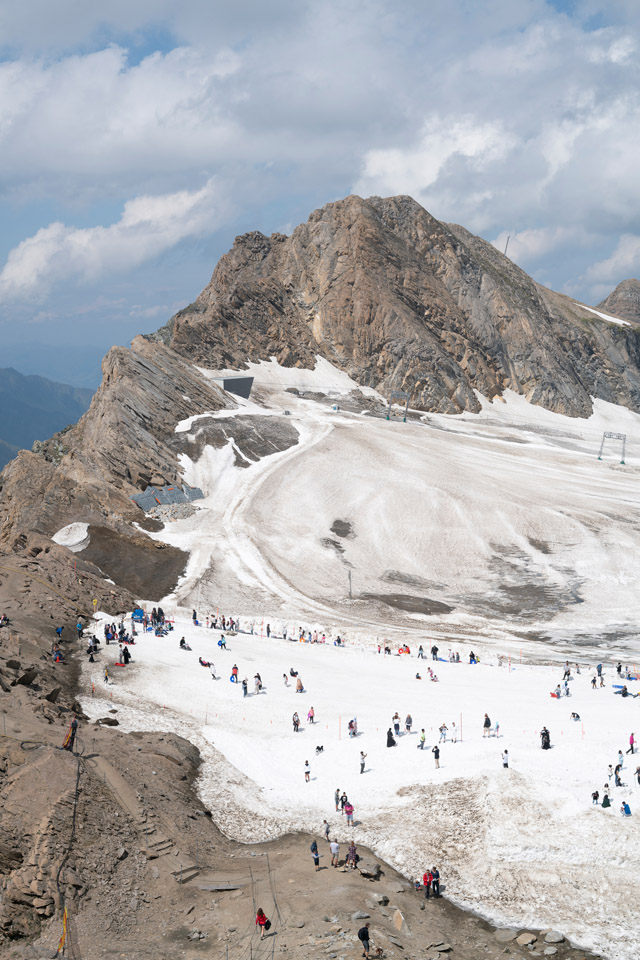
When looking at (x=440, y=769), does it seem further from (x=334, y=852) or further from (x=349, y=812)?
(x=334, y=852)

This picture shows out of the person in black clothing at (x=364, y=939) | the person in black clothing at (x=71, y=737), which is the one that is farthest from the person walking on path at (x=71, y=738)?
the person in black clothing at (x=364, y=939)

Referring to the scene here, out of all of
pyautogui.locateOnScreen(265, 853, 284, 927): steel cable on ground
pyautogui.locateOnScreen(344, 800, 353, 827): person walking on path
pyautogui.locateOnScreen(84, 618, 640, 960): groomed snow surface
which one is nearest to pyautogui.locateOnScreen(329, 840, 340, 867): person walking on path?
pyautogui.locateOnScreen(265, 853, 284, 927): steel cable on ground

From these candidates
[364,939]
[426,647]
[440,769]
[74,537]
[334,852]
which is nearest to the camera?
[364,939]

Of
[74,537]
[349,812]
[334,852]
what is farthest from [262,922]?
[74,537]

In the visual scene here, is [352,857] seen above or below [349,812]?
below

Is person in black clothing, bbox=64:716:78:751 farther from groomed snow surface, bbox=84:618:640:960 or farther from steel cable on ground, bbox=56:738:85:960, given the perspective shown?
groomed snow surface, bbox=84:618:640:960

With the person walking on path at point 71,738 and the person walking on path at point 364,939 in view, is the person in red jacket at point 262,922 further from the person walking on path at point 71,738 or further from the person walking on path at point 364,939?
the person walking on path at point 71,738

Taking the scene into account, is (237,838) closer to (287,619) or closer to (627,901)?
(627,901)
